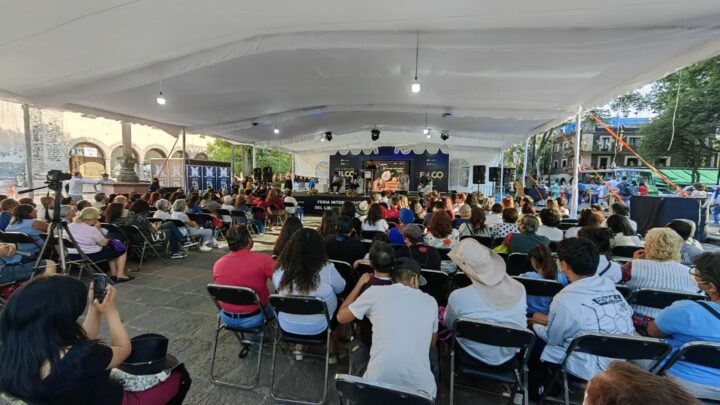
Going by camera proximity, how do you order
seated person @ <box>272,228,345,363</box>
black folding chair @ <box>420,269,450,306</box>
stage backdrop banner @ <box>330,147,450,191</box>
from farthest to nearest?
stage backdrop banner @ <box>330,147,450,191</box>, black folding chair @ <box>420,269,450,306</box>, seated person @ <box>272,228,345,363</box>

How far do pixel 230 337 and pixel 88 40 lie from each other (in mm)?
3788

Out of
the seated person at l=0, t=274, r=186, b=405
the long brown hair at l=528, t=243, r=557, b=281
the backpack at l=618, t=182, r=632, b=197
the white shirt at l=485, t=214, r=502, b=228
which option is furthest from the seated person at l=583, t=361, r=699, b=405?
the backpack at l=618, t=182, r=632, b=197

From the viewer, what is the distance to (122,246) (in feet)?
14.7

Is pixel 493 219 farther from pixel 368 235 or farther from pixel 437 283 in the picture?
pixel 437 283

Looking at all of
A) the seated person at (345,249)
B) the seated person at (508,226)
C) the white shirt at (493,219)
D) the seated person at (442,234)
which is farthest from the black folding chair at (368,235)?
the white shirt at (493,219)

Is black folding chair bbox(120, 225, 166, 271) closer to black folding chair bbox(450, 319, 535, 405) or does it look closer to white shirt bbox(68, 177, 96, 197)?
black folding chair bbox(450, 319, 535, 405)

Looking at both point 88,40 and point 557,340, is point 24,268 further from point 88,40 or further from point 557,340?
point 557,340

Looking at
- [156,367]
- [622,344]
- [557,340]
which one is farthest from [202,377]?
[622,344]

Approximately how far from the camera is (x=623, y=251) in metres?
3.80

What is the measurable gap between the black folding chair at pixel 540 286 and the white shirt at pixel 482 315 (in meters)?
0.52

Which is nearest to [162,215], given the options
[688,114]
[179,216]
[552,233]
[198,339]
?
[179,216]

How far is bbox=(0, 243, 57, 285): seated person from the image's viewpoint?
338 cm

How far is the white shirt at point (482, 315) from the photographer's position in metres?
1.87

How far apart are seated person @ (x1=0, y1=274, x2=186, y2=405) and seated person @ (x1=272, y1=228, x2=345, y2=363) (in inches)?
46.2
